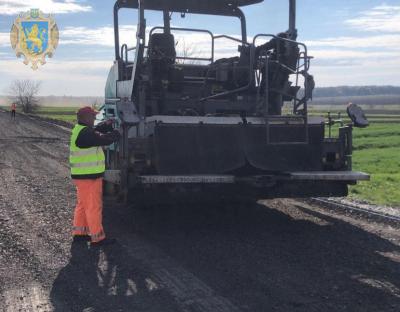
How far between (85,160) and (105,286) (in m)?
2.03

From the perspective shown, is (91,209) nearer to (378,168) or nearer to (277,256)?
(277,256)

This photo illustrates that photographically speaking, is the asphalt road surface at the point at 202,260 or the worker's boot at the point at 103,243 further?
the worker's boot at the point at 103,243

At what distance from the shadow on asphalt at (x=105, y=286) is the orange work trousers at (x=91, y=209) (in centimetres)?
34

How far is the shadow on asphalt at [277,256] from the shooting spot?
4.77 meters

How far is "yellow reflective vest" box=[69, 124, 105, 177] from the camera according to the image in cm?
670

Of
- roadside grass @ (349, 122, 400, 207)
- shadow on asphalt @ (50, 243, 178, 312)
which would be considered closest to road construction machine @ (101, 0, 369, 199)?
shadow on asphalt @ (50, 243, 178, 312)

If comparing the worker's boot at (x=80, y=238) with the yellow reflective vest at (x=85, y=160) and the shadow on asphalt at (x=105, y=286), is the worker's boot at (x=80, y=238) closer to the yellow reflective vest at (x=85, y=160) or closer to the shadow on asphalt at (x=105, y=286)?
the shadow on asphalt at (x=105, y=286)

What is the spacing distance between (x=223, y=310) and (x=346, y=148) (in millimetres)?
4051

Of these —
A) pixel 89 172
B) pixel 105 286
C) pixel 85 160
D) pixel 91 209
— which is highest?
pixel 85 160

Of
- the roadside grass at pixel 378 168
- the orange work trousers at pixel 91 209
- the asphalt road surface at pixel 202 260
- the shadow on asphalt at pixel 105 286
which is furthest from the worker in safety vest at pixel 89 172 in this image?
the roadside grass at pixel 378 168

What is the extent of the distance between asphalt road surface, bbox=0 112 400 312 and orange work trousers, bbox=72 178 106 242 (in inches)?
8.8

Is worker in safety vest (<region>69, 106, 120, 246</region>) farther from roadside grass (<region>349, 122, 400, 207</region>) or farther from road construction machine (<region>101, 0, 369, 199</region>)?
roadside grass (<region>349, 122, 400, 207</region>)

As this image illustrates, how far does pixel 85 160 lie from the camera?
672cm

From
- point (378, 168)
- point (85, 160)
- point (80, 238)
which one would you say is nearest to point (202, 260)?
point (80, 238)
